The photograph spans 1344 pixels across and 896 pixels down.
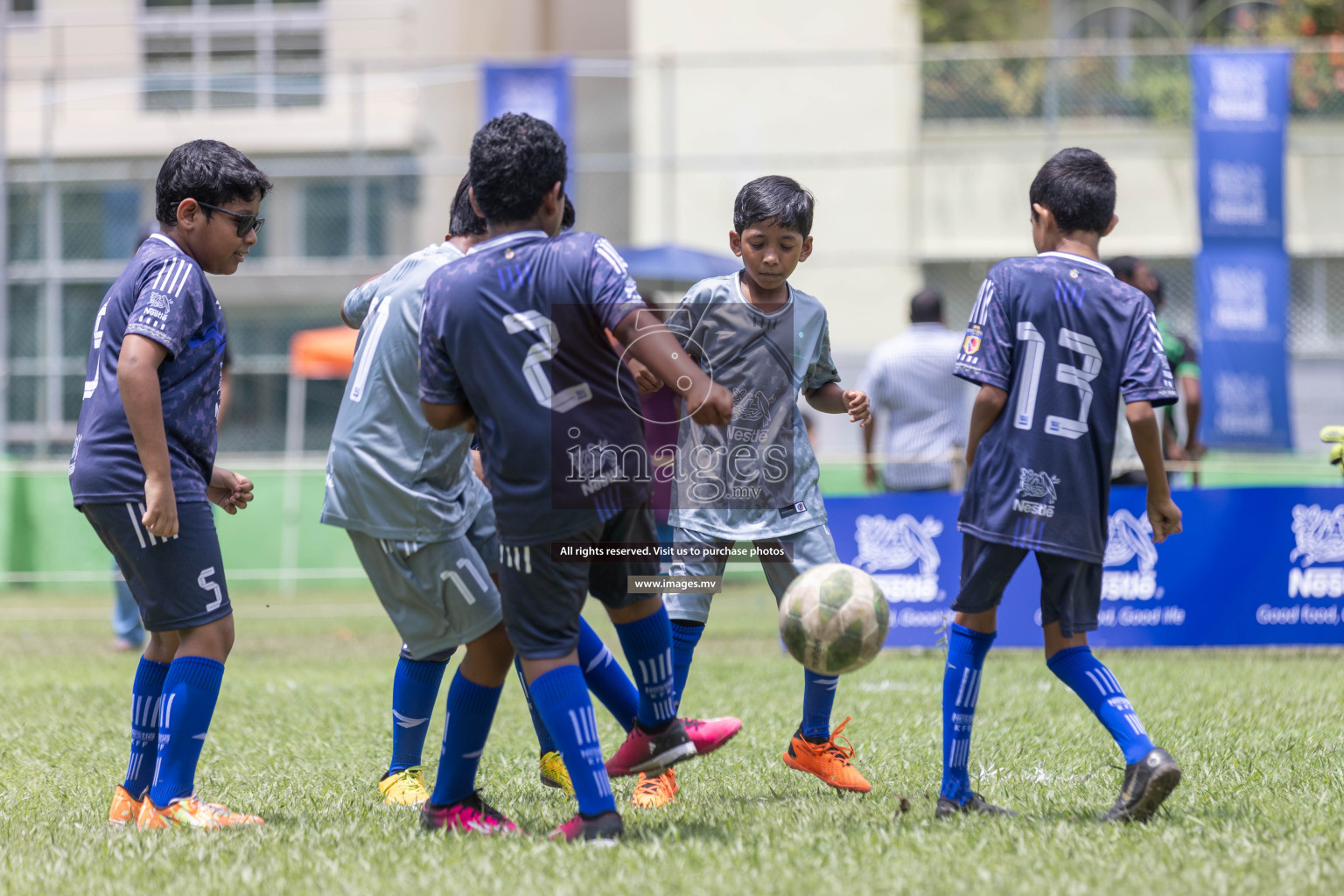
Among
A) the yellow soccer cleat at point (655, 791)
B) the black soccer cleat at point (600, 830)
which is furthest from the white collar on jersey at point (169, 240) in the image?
the yellow soccer cleat at point (655, 791)

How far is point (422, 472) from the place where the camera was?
4.00 m

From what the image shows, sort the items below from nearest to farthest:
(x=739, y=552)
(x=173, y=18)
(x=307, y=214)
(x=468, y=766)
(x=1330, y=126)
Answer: (x=468, y=766)
(x=739, y=552)
(x=1330, y=126)
(x=307, y=214)
(x=173, y=18)

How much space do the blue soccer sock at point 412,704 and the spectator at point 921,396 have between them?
5.22 metres

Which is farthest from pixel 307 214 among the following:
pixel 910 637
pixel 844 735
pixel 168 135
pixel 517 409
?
pixel 517 409

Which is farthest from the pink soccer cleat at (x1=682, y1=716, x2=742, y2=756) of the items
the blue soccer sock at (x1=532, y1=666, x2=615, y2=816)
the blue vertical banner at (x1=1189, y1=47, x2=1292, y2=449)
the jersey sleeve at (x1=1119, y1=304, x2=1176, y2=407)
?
the blue vertical banner at (x1=1189, y1=47, x2=1292, y2=449)

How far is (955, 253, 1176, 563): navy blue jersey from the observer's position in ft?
13.2

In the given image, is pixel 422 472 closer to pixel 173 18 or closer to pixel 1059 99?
pixel 1059 99

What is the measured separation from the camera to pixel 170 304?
159 inches

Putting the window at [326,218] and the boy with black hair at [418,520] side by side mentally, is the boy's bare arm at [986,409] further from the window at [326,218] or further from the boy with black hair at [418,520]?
the window at [326,218]

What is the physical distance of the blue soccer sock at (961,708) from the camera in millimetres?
4105

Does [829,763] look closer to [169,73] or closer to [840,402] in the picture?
[840,402]

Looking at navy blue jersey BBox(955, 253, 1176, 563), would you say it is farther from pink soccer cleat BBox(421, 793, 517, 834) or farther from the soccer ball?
pink soccer cleat BBox(421, 793, 517, 834)

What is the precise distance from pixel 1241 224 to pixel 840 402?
11.5 m

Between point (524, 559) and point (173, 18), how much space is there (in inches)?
854
